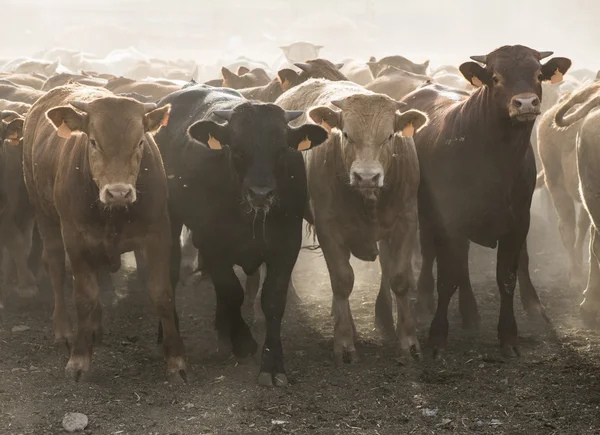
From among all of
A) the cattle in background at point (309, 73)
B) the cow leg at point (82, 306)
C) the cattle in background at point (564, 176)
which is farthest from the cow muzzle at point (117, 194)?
the cattle in background at point (564, 176)

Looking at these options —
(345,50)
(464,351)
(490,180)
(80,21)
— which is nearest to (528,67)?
(490,180)

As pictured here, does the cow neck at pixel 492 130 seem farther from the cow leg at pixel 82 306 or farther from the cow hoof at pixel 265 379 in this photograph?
the cow leg at pixel 82 306

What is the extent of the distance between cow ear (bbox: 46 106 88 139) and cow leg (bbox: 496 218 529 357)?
287 cm

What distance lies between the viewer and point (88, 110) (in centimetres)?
507

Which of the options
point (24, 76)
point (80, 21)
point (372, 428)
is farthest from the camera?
point (80, 21)

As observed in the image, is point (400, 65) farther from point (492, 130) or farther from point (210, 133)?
point (210, 133)

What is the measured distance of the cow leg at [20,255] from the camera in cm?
738

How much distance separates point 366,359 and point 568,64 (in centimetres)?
235

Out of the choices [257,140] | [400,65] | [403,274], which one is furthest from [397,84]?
[257,140]

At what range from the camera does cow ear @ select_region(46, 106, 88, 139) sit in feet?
16.6

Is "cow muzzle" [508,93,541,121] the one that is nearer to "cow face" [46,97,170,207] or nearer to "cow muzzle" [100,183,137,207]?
"cow face" [46,97,170,207]

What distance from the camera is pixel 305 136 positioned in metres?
5.38

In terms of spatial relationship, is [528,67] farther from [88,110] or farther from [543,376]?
[88,110]

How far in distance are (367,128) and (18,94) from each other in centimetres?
524
